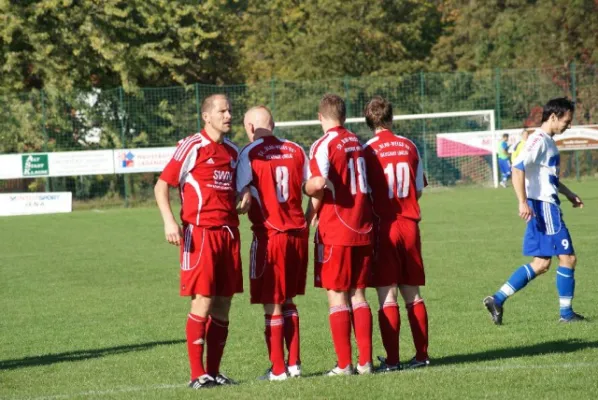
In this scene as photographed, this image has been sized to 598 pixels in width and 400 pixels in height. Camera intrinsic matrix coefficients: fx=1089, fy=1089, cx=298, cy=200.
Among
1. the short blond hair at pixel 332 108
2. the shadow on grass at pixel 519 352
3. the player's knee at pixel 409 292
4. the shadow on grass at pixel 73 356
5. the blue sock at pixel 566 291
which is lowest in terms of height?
the shadow on grass at pixel 73 356

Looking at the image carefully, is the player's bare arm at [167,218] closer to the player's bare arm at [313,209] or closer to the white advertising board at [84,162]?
the player's bare arm at [313,209]

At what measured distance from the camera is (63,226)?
26.4 m

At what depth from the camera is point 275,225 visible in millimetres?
7496

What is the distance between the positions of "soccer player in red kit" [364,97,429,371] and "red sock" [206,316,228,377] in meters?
1.15

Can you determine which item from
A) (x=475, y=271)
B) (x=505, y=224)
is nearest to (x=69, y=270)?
(x=475, y=271)

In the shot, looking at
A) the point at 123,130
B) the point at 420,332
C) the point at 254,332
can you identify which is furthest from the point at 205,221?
the point at 123,130

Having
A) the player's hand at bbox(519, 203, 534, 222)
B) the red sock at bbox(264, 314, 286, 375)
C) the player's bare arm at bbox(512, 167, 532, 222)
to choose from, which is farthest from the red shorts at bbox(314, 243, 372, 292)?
the player's bare arm at bbox(512, 167, 532, 222)

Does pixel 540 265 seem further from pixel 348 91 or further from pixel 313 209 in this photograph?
pixel 348 91

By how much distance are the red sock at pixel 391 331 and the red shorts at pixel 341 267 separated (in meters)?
0.30

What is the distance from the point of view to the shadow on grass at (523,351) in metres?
8.25

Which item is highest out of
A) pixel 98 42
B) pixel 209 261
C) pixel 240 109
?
pixel 98 42

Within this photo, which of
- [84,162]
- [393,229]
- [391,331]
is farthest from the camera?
[84,162]

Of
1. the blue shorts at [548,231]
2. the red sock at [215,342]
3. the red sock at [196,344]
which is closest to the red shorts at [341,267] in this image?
the red sock at [215,342]

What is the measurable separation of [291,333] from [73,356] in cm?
268
